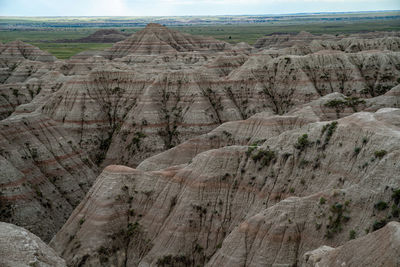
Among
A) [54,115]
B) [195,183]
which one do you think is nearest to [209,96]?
[54,115]

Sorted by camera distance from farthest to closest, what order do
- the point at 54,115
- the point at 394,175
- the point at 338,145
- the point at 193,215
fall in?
1. the point at 54,115
2. the point at 193,215
3. the point at 338,145
4. the point at 394,175

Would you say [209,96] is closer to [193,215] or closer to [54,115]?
[54,115]

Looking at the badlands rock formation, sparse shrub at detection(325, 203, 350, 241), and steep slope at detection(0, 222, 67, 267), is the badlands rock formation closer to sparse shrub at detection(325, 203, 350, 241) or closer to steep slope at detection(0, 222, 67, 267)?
sparse shrub at detection(325, 203, 350, 241)

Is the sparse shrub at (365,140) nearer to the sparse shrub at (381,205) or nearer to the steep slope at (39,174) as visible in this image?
the sparse shrub at (381,205)

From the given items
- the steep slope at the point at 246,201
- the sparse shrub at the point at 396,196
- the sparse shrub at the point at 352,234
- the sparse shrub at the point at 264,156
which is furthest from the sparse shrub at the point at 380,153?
the sparse shrub at the point at 264,156

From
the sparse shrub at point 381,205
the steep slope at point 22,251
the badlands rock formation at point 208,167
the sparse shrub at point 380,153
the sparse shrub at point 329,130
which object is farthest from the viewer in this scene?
the sparse shrub at point 329,130

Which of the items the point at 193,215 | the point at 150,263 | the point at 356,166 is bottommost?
the point at 150,263
